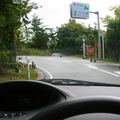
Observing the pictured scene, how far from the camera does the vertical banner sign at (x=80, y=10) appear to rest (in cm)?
2328

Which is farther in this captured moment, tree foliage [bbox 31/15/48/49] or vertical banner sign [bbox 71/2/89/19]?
tree foliage [bbox 31/15/48/49]

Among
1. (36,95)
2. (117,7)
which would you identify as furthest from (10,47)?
(117,7)

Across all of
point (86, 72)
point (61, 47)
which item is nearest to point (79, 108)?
point (86, 72)

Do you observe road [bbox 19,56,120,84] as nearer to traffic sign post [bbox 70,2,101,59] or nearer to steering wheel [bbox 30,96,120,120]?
steering wheel [bbox 30,96,120,120]

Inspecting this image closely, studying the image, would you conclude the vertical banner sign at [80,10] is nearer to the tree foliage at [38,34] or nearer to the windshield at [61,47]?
the windshield at [61,47]

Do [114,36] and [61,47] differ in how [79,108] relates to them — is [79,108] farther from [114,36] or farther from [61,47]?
[61,47]

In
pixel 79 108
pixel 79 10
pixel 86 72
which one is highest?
pixel 79 10

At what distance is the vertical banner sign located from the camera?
917 inches

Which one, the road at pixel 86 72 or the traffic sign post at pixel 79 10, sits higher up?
the traffic sign post at pixel 79 10

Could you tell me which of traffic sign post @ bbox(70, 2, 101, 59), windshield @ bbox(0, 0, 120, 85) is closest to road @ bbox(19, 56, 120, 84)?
windshield @ bbox(0, 0, 120, 85)

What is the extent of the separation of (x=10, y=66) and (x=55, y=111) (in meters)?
8.58

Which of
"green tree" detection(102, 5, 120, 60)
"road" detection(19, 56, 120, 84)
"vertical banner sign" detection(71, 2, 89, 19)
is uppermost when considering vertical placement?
"vertical banner sign" detection(71, 2, 89, 19)

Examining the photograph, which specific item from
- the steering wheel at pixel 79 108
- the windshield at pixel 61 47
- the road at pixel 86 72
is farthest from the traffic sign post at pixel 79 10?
the steering wheel at pixel 79 108

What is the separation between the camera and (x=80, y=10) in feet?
77.8
